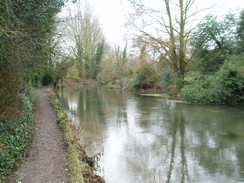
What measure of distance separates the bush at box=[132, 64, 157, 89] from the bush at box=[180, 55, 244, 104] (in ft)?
29.9

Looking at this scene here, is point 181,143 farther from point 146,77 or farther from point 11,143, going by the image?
point 146,77

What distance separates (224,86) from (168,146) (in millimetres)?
9043

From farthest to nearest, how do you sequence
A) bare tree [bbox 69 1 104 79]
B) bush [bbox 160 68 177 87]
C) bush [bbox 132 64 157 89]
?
1. bare tree [bbox 69 1 104 79]
2. bush [bbox 132 64 157 89]
3. bush [bbox 160 68 177 87]

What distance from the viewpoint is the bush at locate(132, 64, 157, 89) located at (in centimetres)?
2547

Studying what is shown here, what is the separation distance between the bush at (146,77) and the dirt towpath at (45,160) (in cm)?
1868

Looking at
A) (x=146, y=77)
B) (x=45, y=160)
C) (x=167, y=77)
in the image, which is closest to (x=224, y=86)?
(x=167, y=77)

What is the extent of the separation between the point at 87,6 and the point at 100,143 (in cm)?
3191

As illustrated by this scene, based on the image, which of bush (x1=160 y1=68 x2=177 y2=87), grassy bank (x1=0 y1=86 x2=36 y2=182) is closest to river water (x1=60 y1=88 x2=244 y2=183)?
grassy bank (x1=0 y1=86 x2=36 y2=182)

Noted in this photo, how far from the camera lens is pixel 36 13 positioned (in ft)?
18.5

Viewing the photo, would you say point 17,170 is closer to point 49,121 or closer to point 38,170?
point 38,170

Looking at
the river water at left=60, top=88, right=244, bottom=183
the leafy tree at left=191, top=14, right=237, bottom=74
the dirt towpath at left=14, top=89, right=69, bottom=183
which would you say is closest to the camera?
the dirt towpath at left=14, top=89, right=69, bottom=183

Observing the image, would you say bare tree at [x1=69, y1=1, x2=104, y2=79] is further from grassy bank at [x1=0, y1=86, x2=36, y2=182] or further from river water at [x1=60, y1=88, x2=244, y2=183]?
grassy bank at [x1=0, y1=86, x2=36, y2=182]

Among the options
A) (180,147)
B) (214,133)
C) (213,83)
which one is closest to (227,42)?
(213,83)

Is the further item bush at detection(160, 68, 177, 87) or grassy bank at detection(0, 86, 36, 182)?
bush at detection(160, 68, 177, 87)
